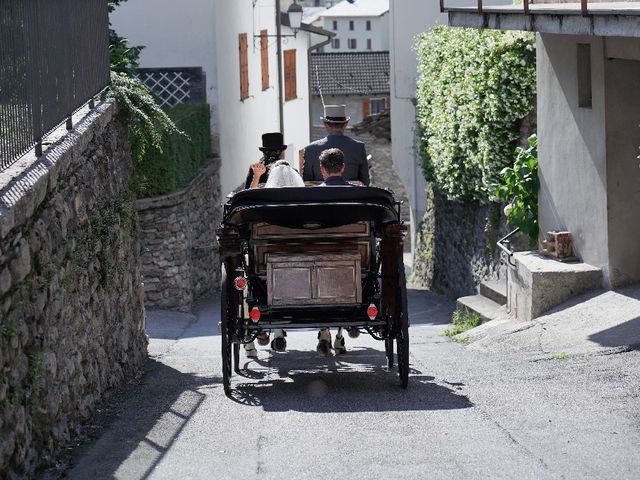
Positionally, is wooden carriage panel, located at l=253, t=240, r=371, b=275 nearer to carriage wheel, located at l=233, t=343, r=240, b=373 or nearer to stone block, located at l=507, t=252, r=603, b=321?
carriage wheel, located at l=233, t=343, r=240, b=373

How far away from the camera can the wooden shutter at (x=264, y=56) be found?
31.0 metres

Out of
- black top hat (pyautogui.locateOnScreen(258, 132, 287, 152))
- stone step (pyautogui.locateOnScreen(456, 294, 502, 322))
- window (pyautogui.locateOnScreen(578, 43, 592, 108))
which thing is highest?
window (pyautogui.locateOnScreen(578, 43, 592, 108))

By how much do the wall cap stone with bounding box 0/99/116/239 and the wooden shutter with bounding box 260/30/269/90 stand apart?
21.6 metres

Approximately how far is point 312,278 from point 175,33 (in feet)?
50.0

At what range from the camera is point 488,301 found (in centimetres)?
1582

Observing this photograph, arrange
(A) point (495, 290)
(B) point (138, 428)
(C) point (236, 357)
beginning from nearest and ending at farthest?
(B) point (138, 428)
(C) point (236, 357)
(A) point (495, 290)

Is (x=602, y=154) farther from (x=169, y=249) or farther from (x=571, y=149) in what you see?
(x=169, y=249)

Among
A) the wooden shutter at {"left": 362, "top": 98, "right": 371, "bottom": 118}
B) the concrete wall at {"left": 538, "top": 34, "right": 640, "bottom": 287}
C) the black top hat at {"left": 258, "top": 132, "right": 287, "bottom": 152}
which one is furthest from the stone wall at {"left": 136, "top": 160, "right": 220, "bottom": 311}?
the wooden shutter at {"left": 362, "top": 98, "right": 371, "bottom": 118}

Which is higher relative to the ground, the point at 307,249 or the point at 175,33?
the point at 175,33

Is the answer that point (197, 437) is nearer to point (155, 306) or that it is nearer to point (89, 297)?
point (89, 297)

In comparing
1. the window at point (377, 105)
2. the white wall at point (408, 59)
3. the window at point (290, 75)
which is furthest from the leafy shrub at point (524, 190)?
the window at point (377, 105)

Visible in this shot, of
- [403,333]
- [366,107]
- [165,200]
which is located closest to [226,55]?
[165,200]

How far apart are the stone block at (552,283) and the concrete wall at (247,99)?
12.0 m

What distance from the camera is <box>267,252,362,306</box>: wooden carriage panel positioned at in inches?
352
